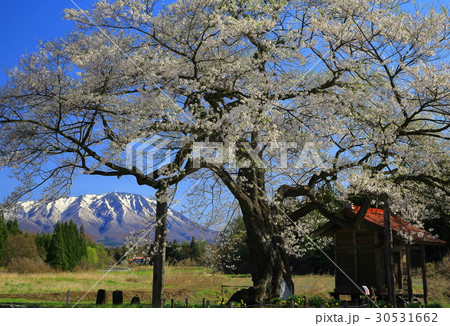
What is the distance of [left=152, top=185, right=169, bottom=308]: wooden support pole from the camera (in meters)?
11.8

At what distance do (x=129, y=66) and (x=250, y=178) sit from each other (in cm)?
522

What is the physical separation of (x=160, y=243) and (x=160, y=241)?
6 centimetres

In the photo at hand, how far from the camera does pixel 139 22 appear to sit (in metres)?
11.5

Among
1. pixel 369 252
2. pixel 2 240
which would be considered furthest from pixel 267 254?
pixel 2 240

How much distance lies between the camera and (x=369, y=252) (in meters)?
15.9

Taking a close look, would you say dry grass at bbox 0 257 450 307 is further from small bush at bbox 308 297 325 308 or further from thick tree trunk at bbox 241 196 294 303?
small bush at bbox 308 297 325 308

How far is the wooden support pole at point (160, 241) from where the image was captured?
1184 centimetres

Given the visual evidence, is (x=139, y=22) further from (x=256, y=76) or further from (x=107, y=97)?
(x=256, y=76)

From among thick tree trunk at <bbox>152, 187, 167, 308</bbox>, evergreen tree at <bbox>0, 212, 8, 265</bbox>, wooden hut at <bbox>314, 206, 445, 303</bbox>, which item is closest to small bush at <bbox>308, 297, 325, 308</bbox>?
wooden hut at <bbox>314, 206, 445, 303</bbox>

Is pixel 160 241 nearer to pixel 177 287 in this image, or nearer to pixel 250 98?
pixel 250 98

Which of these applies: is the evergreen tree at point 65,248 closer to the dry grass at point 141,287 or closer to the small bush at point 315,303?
the dry grass at point 141,287

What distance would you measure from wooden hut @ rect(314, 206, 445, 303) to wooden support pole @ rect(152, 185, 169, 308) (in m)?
6.25

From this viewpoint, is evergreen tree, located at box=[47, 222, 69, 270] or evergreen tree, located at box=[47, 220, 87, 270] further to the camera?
evergreen tree, located at box=[47, 220, 87, 270]

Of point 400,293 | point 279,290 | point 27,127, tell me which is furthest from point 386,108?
point 27,127
